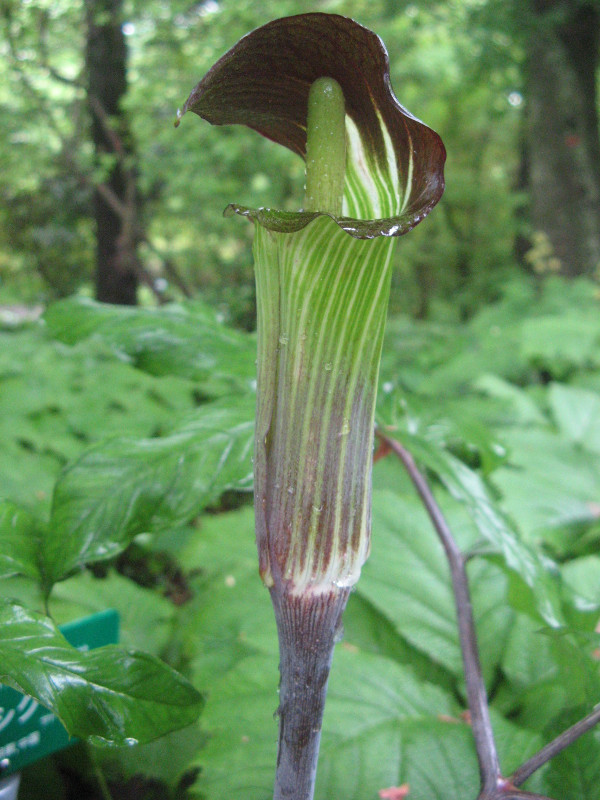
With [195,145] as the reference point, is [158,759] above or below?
below

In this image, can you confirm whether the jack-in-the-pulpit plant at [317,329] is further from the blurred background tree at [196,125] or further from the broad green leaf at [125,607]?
the blurred background tree at [196,125]

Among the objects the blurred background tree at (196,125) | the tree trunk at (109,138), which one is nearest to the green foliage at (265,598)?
the blurred background tree at (196,125)

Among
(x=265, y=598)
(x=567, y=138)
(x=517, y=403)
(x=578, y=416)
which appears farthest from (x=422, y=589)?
→ (x=567, y=138)

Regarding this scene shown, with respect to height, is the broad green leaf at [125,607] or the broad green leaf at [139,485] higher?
the broad green leaf at [139,485]

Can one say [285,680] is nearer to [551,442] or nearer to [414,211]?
[414,211]

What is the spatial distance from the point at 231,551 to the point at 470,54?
16.7 feet

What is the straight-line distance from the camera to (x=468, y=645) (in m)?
0.66

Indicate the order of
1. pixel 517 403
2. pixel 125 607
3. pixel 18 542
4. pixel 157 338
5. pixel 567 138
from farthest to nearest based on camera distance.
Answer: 1. pixel 567 138
2. pixel 517 403
3. pixel 125 607
4. pixel 157 338
5. pixel 18 542

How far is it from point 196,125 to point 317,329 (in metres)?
3.96

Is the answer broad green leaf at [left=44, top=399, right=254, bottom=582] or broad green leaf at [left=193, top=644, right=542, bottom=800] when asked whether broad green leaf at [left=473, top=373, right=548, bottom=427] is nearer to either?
broad green leaf at [left=193, top=644, right=542, bottom=800]

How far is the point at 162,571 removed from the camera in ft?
5.91

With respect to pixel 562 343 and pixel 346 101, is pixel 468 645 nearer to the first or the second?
pixel 346 101

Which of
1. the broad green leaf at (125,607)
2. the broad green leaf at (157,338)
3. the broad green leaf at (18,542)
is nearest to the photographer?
the broad green leaf at (18,542)

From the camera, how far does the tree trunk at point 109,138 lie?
379cm
